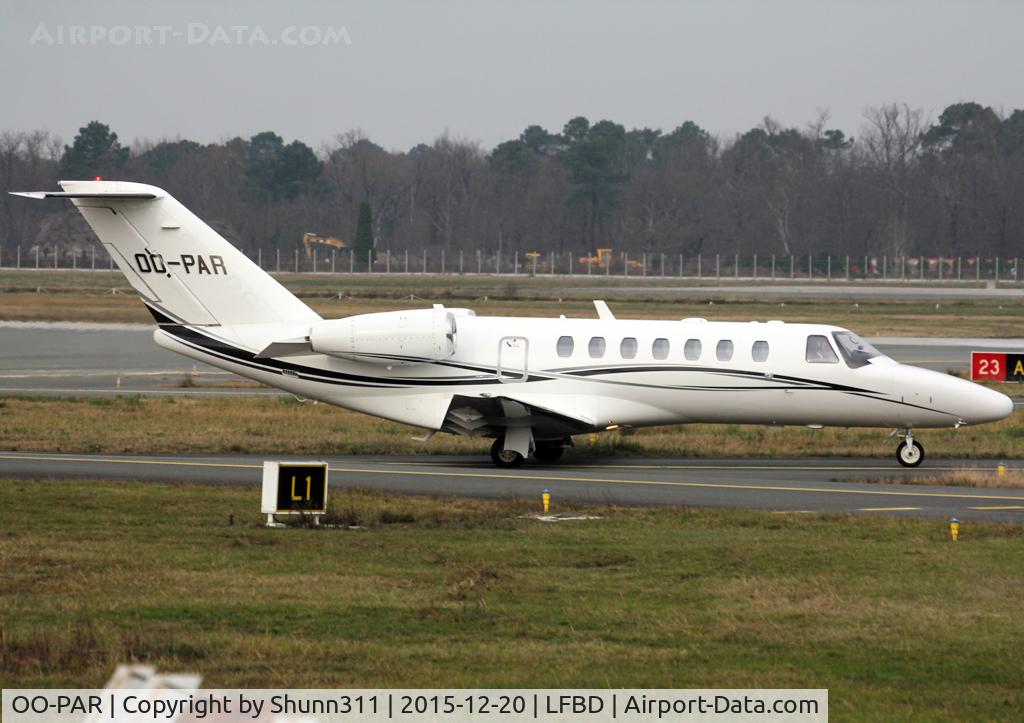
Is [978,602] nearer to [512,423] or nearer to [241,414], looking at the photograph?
[512,423]

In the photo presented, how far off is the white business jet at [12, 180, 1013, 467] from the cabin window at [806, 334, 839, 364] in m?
0.03

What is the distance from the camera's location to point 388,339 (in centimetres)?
2456

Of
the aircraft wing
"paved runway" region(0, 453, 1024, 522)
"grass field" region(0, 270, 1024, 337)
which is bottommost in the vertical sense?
"paved runway" region(0, 453, 1024, 522)

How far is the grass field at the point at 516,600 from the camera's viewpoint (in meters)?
10.3

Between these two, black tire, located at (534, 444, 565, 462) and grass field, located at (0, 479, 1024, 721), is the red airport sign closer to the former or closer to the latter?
black tire, located at (534, 444, 565, 462)

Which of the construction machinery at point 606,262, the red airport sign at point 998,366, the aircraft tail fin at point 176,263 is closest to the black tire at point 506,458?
the aircraft tail fin at point 176,263

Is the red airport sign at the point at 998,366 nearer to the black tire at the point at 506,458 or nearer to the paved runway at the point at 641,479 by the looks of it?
the paved runway at the point at 641,479

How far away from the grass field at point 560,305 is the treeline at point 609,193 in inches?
1529

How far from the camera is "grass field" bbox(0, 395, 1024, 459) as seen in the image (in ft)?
86.6

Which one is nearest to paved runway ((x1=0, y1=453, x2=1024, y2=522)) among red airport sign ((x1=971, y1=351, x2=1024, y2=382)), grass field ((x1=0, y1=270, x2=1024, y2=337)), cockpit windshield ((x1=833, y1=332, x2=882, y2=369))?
cockpit windshield ((x1=833, y1=332, x2=882, y2=369))

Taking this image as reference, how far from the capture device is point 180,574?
554 inches

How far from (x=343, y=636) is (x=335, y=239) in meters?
116

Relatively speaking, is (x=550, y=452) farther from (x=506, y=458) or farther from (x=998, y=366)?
(x=998, y=366)

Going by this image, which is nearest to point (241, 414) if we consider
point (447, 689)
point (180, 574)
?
point (180, 574)
